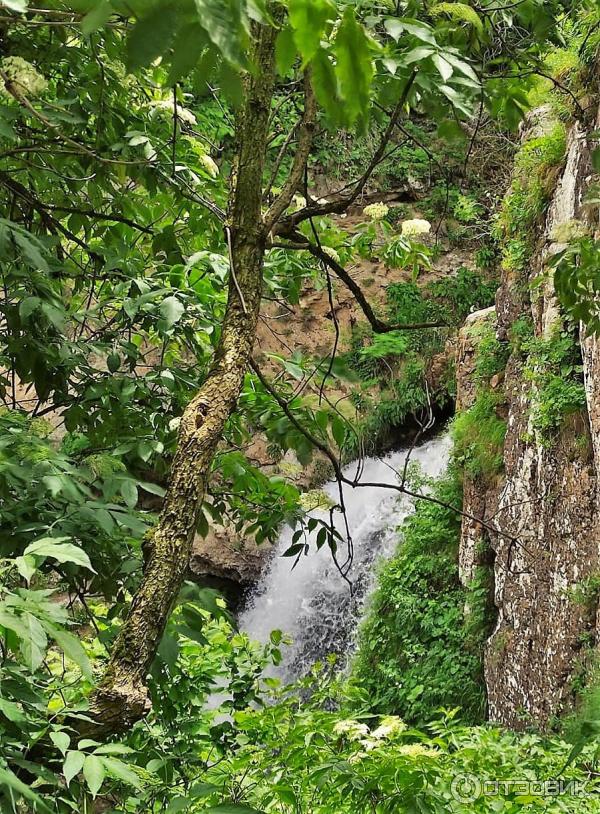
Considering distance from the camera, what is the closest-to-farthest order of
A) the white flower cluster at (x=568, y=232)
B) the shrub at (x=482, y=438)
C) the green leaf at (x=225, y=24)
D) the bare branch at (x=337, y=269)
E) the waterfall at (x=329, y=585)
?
the green leaf at (x=225, y=24)
the bare branch at (x=337, y=269)
the white flower cluster at (x=568, y=232)
the shrub at (x=482, y=438)
the waterfall at (x=329, y=585)

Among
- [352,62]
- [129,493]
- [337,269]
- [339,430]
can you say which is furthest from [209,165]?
[352,62]

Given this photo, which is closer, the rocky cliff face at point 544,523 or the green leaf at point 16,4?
the green leaf at point 16,4

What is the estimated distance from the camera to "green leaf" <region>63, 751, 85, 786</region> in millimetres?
974

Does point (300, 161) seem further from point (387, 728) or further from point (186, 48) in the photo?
point (387, 728)

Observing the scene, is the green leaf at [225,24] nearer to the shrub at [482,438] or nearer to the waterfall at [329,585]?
the shrub at [482,438]

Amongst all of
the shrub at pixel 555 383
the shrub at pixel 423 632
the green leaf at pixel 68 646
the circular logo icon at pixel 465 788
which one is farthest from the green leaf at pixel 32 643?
the shrub at pixel 423 632

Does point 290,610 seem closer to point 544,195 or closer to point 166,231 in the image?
point 544,195

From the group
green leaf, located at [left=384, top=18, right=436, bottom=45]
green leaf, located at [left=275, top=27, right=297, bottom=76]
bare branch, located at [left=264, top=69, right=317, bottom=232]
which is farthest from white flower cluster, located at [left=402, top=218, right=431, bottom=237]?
green leaf, located at [left=275, top=27, right=297, bottom=76]

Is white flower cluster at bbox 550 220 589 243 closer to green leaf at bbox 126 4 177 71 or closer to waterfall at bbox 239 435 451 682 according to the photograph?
green leaf at bbox 126 4 177 71

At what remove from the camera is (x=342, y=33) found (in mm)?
664

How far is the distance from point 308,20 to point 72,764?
941 millimetres

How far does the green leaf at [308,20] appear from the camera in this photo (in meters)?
0.64

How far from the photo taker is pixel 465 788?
190 centimetres

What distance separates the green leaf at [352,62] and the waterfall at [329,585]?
686cm
